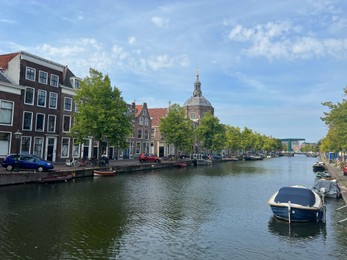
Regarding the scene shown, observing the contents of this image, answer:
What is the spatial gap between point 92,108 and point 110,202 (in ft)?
70.5

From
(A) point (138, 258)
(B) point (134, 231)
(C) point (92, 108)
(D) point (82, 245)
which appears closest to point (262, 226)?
(B) point (134, 231)

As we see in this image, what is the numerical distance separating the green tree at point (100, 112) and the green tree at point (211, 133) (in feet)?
170

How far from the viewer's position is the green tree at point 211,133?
311ft

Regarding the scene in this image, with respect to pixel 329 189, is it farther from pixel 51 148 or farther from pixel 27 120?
pixel 27 120

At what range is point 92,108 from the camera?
138 feet

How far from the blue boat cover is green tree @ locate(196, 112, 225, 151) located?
74.1 m

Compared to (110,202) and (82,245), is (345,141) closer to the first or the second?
(110,202)

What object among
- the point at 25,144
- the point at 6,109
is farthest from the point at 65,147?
the point at 6,109

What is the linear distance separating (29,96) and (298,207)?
38.2 m

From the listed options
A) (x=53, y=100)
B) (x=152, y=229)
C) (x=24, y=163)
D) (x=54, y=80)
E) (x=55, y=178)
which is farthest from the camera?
(x=53, y=100)

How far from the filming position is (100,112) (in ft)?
137

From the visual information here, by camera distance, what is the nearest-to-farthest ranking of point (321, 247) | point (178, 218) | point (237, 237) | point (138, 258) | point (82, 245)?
point (138, 258)
point (82, 245)
point (321, 247)
point (237, 237)
point (178, 218)

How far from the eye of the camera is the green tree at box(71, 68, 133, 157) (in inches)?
1663

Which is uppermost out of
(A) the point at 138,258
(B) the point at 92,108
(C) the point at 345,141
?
(B) the point at 92,108
